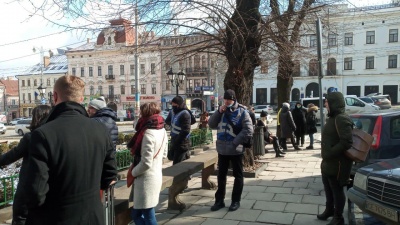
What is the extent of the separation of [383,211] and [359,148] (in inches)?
30.6

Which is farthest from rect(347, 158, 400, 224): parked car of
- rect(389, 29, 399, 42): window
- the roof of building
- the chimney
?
the roof of building

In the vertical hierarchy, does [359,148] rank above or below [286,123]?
above

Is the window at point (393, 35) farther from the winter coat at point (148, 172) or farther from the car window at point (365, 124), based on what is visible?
the winter coat at point (148, 172)

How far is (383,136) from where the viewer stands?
5758 mm

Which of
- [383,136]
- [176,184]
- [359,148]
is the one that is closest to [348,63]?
[383,136]

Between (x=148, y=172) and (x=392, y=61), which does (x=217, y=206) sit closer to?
(x=148, y=172)

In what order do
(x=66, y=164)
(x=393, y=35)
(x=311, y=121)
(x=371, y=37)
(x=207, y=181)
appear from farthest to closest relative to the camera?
(x=371, y=37) → (x=393, y=35) → (x=311, y=121) → (x=207, y=181) → (x=66, y=164)

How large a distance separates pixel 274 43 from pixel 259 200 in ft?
14.1

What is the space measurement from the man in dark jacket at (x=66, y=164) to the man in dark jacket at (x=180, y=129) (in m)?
3.71

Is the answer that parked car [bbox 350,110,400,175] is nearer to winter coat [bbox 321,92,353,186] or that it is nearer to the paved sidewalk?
the paved sidewalk

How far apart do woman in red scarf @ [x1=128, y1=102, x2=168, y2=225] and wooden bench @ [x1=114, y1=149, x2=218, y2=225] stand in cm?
18

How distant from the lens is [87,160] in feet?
7.29

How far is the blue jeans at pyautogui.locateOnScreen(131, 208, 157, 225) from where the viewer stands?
11.9 feet

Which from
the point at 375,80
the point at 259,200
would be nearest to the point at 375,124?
the point at 259,200
